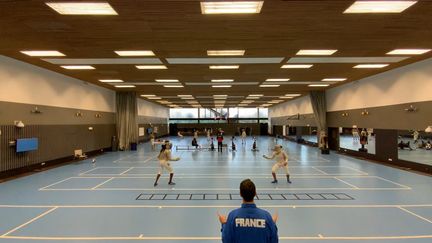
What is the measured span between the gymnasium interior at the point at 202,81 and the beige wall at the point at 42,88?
2.8 inches

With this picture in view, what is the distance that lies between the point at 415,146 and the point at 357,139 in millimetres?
5211

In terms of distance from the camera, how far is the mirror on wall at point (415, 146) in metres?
11.9

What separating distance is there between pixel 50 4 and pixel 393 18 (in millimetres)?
7749

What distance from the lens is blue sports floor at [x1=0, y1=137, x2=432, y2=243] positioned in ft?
17.7

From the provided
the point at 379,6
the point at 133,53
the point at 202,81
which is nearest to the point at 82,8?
the point at 133,53

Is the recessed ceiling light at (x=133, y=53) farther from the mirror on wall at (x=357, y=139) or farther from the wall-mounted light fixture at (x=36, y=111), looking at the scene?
the mirror on wall at (x=357, y=139)

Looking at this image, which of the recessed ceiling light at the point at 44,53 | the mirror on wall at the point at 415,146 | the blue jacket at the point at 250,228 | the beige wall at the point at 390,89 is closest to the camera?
the blue jacket at the point at 250,228

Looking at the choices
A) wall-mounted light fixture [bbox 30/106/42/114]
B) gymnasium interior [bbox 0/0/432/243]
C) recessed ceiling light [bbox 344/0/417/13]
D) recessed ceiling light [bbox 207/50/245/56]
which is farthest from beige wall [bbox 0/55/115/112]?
recessed ceiling light [bbox 344/0/417/13]

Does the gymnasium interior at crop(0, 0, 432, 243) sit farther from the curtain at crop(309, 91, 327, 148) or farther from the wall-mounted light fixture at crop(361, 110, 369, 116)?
the curtain at crop(309, 91, 327, 148)

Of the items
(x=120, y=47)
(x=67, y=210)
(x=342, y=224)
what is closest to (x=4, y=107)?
(x=120, y=47)

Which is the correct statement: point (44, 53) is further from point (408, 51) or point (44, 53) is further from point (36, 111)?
point (408, 51)

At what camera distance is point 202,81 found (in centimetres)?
1662

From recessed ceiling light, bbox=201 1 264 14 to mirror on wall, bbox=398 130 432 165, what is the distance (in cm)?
991

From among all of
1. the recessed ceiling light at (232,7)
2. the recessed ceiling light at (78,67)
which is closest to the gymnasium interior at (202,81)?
the recessed ceiling light at (232,7)
